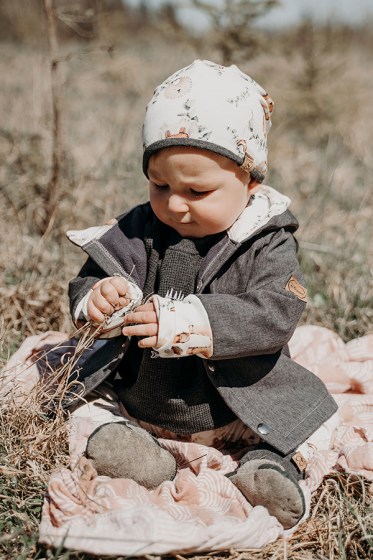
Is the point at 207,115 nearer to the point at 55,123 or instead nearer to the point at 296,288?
the point at 296,288

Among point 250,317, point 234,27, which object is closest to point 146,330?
point 250,317

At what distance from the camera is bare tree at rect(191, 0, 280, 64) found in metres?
4.56

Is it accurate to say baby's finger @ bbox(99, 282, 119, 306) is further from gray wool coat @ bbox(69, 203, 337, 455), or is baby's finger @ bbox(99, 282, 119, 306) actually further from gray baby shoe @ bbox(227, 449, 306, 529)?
gray baby shoe @ bbox(227, 449, 306, 529)

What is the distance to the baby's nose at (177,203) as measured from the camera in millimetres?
2018

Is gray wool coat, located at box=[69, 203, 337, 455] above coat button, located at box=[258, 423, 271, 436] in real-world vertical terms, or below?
above

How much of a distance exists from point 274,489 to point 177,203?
37.0 inches

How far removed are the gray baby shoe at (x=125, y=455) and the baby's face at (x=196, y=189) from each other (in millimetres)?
702

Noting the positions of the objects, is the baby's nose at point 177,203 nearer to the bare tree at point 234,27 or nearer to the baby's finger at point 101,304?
the baby's finger at point 101,304

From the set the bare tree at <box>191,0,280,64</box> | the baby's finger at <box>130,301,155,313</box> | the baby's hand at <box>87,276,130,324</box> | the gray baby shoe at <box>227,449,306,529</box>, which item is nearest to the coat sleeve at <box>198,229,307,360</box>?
the baby's finger at <box>130,301,155,313</box>

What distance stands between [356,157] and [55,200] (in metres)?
3.40

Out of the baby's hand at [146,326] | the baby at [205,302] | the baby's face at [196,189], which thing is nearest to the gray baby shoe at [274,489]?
the baby at [205,302]

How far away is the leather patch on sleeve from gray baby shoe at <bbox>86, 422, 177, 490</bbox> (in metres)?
0.69

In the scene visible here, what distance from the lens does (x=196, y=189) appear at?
2008 millimetres

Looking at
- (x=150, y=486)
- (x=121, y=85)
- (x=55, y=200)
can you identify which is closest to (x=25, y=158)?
(x=55, y=200)
